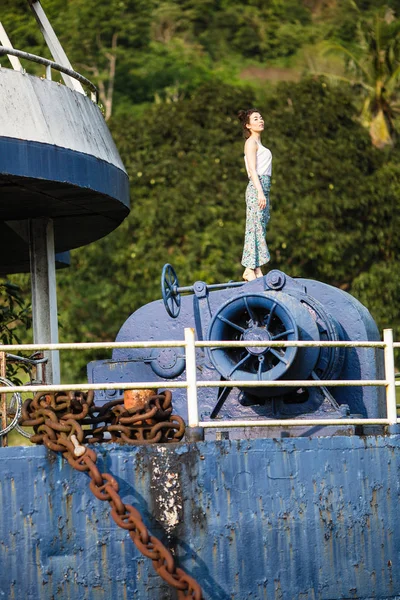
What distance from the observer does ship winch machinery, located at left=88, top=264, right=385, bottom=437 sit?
10.3 metres

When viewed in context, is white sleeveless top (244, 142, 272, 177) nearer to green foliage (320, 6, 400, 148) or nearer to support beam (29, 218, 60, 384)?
support beam (29, 218, 60, 384)

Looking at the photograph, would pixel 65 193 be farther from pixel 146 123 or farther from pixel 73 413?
pixel 146 123

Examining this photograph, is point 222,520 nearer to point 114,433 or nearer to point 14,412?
point 114,433

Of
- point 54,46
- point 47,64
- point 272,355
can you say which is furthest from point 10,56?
point 272,355

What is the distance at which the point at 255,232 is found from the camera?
11688 mm

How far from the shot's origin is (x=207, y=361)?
36.7ft

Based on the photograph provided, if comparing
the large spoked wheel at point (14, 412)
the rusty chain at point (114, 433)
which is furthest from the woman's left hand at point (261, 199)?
the large spoked wheel at point (14, 412)

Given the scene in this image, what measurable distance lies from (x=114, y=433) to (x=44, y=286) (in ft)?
12.6

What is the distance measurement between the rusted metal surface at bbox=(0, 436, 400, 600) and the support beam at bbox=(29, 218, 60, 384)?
3382 millimetres

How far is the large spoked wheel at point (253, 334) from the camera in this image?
1020 centimetres

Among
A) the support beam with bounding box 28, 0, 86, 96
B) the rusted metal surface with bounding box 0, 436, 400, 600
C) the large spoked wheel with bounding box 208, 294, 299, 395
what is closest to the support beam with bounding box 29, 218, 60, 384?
the support beam with bounding box 28, 0, 86, 96

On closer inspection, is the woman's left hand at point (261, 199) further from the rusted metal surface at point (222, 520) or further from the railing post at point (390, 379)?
the rusted metal surface at point (222, 520)

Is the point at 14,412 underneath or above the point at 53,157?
underneath

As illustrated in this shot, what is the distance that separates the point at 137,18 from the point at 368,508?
35.6m
